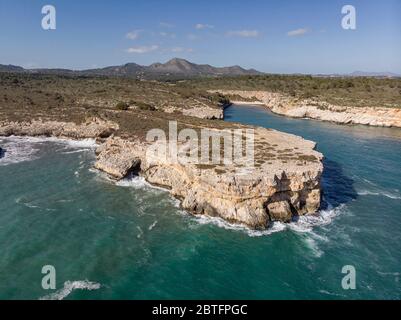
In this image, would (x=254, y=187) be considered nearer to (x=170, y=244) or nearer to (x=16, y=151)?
(x=170, y=244)

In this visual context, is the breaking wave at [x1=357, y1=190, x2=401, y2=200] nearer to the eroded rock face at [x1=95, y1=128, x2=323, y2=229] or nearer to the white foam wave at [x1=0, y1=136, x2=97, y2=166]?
the eroded rock face at [x1=95, y1=128, x2=323, y2=229]

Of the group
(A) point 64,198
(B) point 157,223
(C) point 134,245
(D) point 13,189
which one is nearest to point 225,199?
(B) point 157,223

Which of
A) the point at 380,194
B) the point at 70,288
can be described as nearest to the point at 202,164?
the point at 70,288

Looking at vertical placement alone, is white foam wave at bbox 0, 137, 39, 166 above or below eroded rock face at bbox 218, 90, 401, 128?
below

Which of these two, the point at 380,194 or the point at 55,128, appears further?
the point at 55,128

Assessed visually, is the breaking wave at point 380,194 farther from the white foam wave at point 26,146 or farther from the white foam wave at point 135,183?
the white foam wave at point 26,146

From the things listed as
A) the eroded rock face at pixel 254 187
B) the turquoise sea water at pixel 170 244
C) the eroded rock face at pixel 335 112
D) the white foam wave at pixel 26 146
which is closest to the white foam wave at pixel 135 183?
the turquoise sea water at pixel 170 244

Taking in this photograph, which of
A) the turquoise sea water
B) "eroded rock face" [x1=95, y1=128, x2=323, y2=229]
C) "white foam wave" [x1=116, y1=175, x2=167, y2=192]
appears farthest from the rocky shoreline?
the turquoise sea water
